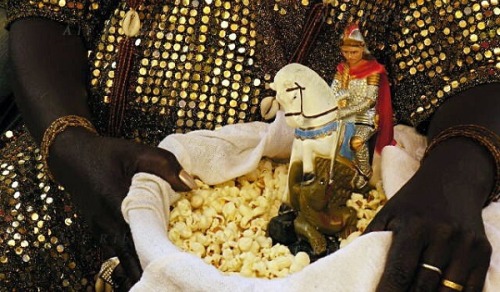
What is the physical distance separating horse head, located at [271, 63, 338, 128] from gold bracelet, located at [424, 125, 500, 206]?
0.16m

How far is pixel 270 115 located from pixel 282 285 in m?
0.43

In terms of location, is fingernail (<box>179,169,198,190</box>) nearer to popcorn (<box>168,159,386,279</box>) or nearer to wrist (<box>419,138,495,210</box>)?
popcorn (<box>168,159,386,279</box>)

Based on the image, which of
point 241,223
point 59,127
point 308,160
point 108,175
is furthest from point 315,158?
point 59,127

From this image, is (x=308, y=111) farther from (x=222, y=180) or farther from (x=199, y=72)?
(x=199, y=72)

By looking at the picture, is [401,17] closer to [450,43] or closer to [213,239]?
[450,43]

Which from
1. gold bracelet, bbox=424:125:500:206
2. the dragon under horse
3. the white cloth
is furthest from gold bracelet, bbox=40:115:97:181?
gold bracelet, bbox=424:125:500:206

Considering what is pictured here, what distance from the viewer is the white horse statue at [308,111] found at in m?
1.13

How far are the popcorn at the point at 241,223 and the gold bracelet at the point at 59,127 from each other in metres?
0.23

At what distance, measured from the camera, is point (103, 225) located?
128cm

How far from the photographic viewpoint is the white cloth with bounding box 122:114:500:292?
3.33 ft

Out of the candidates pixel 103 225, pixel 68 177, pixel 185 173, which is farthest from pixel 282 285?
pixel 68 177

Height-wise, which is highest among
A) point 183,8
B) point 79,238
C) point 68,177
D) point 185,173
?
point 183,8

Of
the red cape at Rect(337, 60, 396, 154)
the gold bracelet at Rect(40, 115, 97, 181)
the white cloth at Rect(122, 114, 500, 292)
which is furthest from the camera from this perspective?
the gold bracelet at Rect(40, 115, 97, 181)

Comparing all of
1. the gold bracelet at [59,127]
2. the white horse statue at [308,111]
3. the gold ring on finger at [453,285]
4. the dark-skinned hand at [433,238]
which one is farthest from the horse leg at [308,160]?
the gold bracelet at [59,127]
